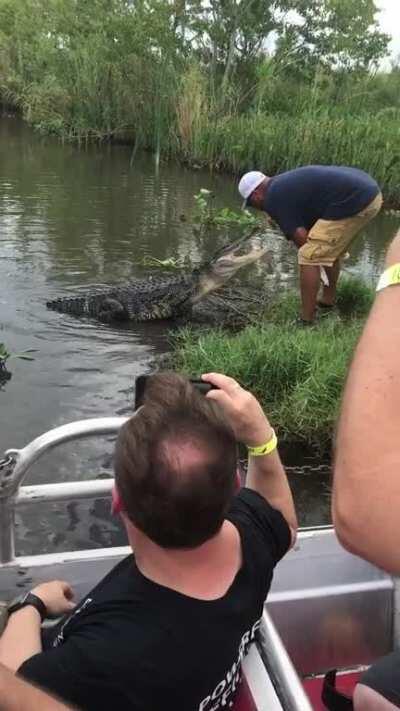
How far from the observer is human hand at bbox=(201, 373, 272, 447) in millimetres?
1330

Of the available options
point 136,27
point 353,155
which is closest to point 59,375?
point 353,155

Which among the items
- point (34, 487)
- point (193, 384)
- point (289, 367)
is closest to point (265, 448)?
point (193, 384)

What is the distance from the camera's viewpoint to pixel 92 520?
3.10m

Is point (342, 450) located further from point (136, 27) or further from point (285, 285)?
point (136, 27)

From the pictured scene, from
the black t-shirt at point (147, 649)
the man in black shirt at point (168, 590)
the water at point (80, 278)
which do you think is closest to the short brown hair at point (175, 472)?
the man in black shirt at point (168, 590)

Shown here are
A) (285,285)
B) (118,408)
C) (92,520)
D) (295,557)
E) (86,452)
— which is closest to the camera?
(295,557)

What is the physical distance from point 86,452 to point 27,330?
1.96 meters

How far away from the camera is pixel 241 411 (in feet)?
4.39

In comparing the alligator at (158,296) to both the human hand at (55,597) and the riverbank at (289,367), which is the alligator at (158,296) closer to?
the riverbank at (289,367)

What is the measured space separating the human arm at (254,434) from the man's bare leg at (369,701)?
36 centimetres

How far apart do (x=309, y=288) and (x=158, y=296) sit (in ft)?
4.59

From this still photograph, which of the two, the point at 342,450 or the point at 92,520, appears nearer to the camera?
the point at 342,450

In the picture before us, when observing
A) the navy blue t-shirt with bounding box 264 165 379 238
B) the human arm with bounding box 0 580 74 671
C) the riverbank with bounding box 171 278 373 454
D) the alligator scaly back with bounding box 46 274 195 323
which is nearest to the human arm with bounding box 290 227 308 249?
the navy blue t-shirt with bounding box 264 165 379 238

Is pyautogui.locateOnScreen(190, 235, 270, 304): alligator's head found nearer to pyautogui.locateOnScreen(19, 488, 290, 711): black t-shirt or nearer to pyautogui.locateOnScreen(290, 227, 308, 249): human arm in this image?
pyautogui.locateOnScreen(290, 227, 308, 249): human arm
